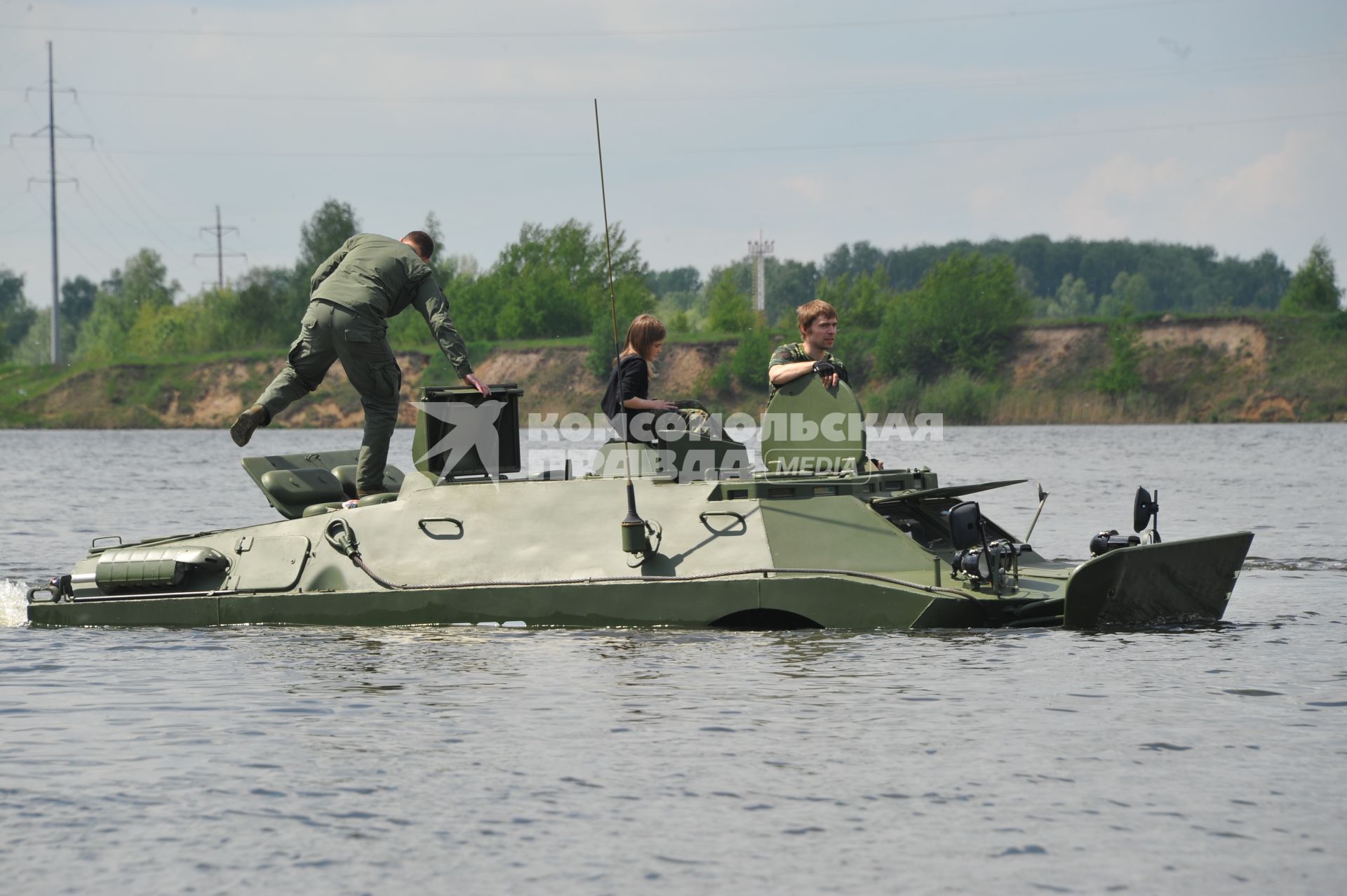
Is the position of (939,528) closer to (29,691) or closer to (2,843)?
(29,691)

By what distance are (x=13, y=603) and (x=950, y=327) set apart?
7419 centimetres

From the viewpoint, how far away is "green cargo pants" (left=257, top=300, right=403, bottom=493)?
13180mm

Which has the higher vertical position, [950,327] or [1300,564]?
[950,327]

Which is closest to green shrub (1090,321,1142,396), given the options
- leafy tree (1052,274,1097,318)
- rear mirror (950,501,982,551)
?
rear mirror (950,501,982,551)

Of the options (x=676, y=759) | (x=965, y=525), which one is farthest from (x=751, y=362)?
(x=676, y=759)

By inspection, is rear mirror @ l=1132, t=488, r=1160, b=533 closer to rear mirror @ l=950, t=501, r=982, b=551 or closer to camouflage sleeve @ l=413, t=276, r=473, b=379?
rear mirror @ l=950, t=501, r=982, b=551

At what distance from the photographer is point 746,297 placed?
11319 cm

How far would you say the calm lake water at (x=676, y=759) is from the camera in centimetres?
719

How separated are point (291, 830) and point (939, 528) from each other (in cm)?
612

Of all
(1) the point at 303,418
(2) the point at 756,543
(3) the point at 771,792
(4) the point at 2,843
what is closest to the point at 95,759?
(4) the point at 2,843

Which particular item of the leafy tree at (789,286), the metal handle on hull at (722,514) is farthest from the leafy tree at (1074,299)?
the metal handle on hull at (722,514)

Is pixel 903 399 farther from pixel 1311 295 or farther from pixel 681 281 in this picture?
pixel 681 281

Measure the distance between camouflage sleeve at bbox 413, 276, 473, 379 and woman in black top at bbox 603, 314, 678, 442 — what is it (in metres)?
1.04

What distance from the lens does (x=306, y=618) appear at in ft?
41.8
